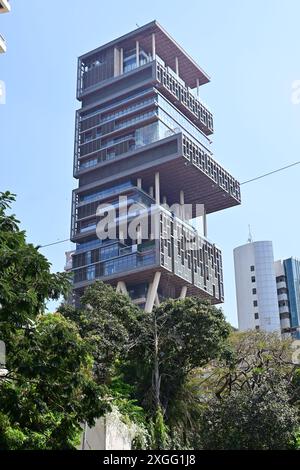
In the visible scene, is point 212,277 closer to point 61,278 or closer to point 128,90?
point 128,90

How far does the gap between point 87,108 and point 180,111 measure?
10.0 meters

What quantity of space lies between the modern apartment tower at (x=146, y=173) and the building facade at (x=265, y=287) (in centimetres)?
1647

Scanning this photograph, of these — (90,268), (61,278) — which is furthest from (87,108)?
(61,278)

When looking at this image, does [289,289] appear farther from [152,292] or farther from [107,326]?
[107,326]

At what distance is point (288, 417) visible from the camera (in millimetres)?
22812

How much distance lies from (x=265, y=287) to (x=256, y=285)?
1.19 m

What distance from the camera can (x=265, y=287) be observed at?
83.2 m

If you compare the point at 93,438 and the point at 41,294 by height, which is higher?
the point at 41,294

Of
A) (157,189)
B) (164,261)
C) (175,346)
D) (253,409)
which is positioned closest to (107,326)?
(175,346)

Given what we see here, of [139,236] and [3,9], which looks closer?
[3,9]

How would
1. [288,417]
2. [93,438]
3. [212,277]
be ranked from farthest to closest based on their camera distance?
[212,277]
[288,417]
[93,438]

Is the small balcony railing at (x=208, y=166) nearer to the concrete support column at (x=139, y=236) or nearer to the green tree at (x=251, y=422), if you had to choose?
the concrete support column at (x=139, y=236)

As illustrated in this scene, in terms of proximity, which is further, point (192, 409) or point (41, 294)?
point (192, 409)

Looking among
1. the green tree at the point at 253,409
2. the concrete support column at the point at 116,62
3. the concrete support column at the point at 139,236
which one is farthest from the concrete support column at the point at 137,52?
the green tree at the point at 253,409
